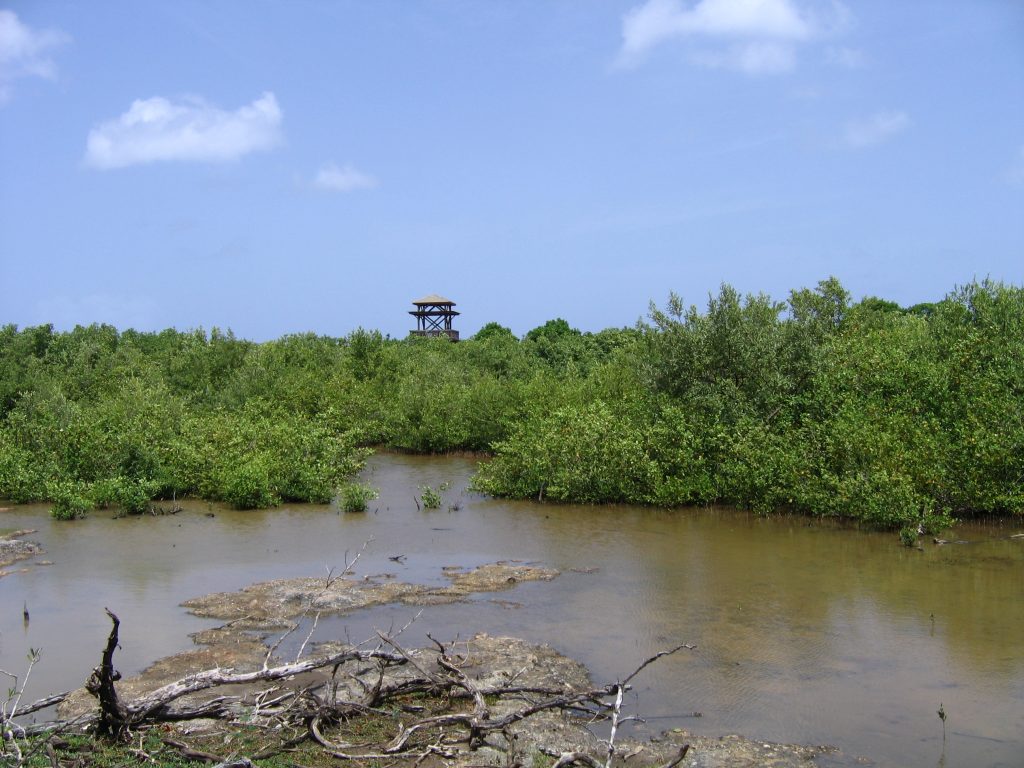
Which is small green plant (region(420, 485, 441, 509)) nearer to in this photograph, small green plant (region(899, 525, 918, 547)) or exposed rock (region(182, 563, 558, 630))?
exposed rock (region(182, 563, 558, 630))

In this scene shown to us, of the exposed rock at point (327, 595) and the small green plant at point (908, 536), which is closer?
the exposed rock at point (327, 595)

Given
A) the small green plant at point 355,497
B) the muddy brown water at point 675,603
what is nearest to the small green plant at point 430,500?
the muddy brown water at point 675,603

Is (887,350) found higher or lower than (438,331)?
lower

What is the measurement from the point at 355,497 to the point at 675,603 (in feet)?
24.6

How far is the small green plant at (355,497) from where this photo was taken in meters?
17.0

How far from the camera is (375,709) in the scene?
7.23 meters

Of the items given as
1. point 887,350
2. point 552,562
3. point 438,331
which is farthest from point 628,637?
point 438,331

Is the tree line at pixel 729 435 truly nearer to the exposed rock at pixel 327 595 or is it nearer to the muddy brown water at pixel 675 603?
the muddy brown water at pixel 675 603

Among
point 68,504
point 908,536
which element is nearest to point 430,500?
point 68,504

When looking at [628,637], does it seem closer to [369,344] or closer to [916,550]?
[916,550]

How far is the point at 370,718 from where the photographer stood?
23.8ft

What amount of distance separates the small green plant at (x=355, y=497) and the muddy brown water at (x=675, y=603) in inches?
14.2

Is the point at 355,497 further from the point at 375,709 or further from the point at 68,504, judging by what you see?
the point at 375,709

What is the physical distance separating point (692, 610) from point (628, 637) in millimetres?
1317
